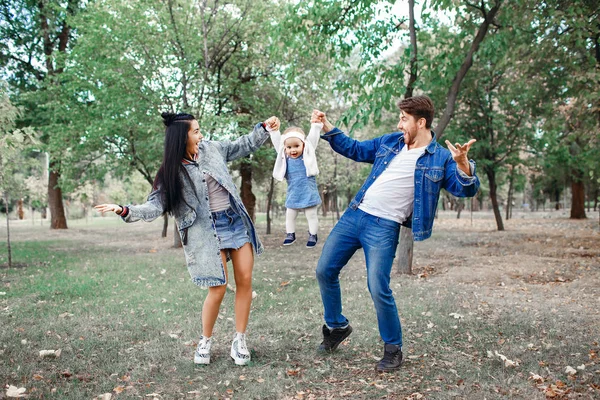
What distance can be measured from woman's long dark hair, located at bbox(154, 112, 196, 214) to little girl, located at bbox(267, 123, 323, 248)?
86cm

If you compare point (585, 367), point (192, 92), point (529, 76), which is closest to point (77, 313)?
point (585, 367)

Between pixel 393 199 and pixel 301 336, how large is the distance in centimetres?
223

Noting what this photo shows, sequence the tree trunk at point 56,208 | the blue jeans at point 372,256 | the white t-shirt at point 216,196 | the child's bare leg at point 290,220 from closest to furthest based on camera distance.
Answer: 1. the blue jeans at point 372,256
2. the white t-shirt at point 216,196
3. the child's bare leg at point 290,220
4. the tree trunk at point 56,208

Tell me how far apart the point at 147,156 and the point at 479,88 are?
504 inches

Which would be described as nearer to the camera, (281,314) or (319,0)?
(281,314)

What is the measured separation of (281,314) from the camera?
6.63m

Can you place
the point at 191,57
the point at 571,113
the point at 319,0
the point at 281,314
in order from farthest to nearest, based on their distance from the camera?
the point at 191,57
the point at 571,113
the point at 319,0
the point at 281,314

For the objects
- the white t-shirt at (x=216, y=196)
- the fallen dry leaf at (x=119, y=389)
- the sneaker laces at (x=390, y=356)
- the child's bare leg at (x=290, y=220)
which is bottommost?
the fallen dry leaf at (x=119, y=389)

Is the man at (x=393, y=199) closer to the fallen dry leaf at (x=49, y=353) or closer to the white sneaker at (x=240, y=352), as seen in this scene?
the white sneaker at (x=240, y=352)

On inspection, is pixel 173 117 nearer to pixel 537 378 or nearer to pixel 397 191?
pixel 397 191

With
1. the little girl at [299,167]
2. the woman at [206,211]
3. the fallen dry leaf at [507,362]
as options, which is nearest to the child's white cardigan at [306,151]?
the little girl at [299,167]

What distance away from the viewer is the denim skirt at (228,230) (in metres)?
4.50

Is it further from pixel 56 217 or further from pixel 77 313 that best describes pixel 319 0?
pixel 56 217

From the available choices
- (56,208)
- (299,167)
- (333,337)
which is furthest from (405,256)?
(56,208)
